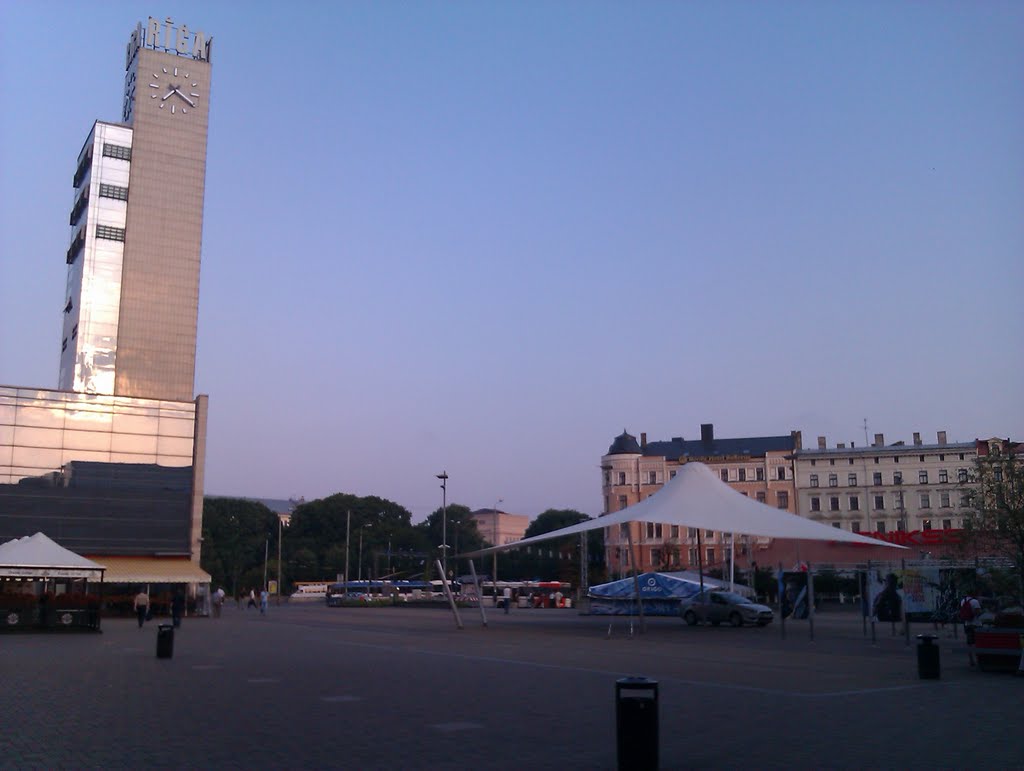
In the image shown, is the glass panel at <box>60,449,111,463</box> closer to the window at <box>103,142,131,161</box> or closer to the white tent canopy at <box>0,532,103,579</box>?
the window at <box>103,142,131,161</box>

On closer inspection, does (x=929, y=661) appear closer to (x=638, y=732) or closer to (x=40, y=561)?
(x=638, y=732)

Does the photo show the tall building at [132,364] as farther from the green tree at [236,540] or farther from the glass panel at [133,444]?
the green tree at [236,540]

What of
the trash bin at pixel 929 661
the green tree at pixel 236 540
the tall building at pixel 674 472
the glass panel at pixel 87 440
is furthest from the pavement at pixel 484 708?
the green tree at pixel 236 540

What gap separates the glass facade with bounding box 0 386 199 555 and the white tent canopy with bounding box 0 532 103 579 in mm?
20685

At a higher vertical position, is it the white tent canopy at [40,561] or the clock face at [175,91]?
the clock face at [175,91]

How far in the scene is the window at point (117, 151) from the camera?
59375 mm

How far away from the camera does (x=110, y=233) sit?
59.1 metres

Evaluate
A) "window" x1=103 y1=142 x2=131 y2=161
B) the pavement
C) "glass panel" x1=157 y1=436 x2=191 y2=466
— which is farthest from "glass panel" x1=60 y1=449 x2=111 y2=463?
the pavement

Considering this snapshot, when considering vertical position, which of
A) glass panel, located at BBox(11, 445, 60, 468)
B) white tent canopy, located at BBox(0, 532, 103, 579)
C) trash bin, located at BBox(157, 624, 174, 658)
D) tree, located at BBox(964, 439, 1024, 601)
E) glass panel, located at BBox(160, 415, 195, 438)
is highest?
glass panel, located at BBox(160, 415, 195, 438)

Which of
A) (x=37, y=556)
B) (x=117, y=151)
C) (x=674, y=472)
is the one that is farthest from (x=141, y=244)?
(x=674, y=472)

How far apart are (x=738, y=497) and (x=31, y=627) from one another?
2394 cm

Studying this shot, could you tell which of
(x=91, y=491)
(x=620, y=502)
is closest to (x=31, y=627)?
(x=91, y=491)

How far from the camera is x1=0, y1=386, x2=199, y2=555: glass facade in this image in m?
49.9

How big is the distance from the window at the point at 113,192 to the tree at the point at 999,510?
53046 millimetres
